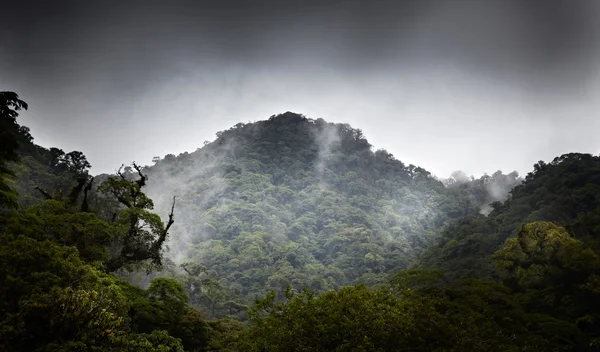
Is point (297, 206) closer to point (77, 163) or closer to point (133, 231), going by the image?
point (77, 163)

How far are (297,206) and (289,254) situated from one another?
3351cm

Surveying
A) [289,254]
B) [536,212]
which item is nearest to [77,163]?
[289,254]

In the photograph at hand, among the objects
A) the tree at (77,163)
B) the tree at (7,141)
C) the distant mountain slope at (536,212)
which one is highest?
the tree at (77,163)

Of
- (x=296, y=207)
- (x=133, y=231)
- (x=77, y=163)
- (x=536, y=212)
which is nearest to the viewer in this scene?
(x=133, y=231)

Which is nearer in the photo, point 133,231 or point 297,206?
point 133,231

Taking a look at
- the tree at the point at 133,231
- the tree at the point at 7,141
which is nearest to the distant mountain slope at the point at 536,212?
the tree at the point at 133,231

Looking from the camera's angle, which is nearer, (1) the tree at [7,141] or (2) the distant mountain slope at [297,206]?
(1) the tree at [7,141]

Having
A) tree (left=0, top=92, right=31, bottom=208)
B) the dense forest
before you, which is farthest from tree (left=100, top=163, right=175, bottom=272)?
tree (left=0, top=92, right=31, bottom=208)

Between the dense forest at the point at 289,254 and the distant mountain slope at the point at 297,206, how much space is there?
0.49 metres

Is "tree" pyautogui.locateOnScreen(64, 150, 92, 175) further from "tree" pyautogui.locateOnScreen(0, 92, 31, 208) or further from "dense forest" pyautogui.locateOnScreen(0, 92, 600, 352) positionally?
"tree" pyautogui.locateOnScreen(0, 92, 31, 208)

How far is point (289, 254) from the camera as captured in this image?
7350 centimetres

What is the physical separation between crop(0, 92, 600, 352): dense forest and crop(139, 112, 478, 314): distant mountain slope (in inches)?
19.4

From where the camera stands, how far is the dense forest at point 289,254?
44.3 feet

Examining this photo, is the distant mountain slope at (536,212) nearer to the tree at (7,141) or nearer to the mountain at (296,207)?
the mountain at (296,207)
